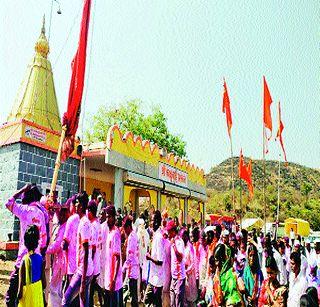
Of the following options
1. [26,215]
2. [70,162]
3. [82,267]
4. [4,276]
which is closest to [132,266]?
[82,267]

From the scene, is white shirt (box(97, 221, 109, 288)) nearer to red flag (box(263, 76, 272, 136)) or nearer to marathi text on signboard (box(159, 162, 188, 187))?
red flag (box(263, 76, 272, 136))

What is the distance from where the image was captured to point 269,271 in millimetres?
4586

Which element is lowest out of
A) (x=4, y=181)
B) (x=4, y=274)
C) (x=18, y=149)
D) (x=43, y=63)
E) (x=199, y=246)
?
(x=4, y=274)

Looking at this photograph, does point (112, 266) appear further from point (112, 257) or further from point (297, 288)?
point (297, 288)

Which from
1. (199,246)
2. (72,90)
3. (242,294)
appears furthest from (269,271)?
(72,90)

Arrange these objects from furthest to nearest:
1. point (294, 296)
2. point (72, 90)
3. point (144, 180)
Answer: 1. point (144, 180)
2. point (72, 90)
3. point (294, 296)

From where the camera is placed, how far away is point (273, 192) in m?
58.8

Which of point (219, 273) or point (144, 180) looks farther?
point (144, 180)

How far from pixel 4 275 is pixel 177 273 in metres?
4.65

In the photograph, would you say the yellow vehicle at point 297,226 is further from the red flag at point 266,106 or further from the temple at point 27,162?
the temple at point 27,162

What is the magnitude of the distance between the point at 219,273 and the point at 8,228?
8.49 m

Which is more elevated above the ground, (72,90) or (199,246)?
(72,90)

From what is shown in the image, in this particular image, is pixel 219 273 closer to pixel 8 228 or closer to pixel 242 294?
pixel 242 294

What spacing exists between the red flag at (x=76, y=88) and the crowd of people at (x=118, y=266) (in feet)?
3.59
